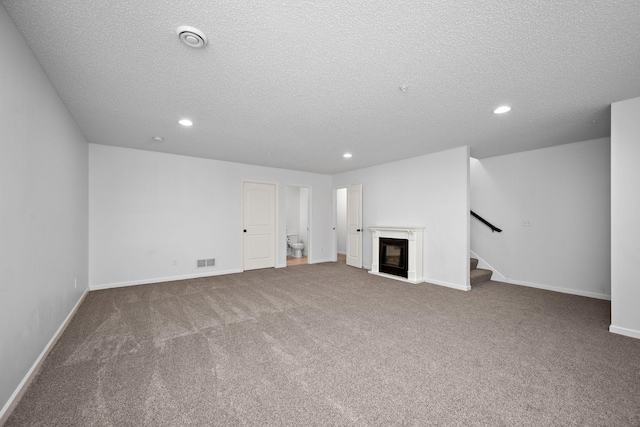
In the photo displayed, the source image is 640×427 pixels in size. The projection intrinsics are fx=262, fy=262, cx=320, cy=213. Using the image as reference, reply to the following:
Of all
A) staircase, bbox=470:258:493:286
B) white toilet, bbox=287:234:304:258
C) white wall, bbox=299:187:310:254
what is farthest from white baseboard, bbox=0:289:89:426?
white wall, bbox=299:187:310:254

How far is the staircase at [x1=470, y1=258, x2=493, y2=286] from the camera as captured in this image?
16.2 feet

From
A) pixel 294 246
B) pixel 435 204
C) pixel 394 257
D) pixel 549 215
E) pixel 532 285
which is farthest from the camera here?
pixel 294 246

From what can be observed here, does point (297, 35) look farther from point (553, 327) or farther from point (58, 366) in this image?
point (553, 327)

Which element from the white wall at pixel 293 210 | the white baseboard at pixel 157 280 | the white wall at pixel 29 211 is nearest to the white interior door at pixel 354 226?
the white wall at pixel 293 210

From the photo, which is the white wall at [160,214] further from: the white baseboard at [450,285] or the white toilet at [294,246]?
the white baseboard at [450,285]

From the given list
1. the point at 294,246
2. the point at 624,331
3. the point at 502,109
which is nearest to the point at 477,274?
the point at 624,331

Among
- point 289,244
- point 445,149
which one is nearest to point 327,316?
point 445,149

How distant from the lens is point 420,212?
5.40 m

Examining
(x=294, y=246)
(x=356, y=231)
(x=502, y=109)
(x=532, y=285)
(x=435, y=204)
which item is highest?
(x=502, y=109)

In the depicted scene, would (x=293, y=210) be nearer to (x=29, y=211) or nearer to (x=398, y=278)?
(x=398, y=278)

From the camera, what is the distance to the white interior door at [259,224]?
6.19 metres

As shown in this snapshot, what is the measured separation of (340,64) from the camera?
216cm

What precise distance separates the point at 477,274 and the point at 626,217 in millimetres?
2503

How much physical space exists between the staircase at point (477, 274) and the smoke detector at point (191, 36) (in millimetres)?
→ 5348
